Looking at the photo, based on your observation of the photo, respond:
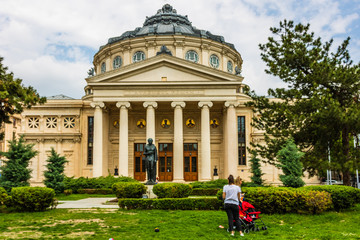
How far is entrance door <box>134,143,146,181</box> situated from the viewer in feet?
141

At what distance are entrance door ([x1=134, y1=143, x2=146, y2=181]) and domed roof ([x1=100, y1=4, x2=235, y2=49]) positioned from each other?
17.7 metres

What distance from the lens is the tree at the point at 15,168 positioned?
21706 mm

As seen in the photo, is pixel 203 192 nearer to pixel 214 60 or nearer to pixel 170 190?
pixel 170 190

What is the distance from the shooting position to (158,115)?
43906mm

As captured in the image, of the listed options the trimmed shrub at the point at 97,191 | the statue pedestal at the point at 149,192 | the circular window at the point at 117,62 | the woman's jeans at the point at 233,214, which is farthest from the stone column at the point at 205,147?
the woman's jeans at the point at 233,214

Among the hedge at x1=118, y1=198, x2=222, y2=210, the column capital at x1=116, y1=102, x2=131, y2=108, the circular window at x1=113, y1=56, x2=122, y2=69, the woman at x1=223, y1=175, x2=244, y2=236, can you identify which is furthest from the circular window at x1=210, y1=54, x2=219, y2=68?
the woman at x1=223, y1=175, x2=244, y2=236

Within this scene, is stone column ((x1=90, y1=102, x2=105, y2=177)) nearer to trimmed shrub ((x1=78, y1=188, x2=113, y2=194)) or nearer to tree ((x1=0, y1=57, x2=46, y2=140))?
trimmed shrub ((x1=78, y1=188, x2=113, y2=194))

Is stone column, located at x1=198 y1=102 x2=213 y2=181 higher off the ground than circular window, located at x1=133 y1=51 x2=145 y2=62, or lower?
lower

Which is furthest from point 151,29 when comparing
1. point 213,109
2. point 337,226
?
point 337,226

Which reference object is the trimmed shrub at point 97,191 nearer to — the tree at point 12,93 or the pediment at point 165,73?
the pediment at point 165,73

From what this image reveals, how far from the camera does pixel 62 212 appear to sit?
1670 cm

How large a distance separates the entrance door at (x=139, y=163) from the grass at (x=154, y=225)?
2557cm

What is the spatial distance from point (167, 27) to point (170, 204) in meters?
40.2

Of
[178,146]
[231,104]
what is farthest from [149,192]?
[231,104]
